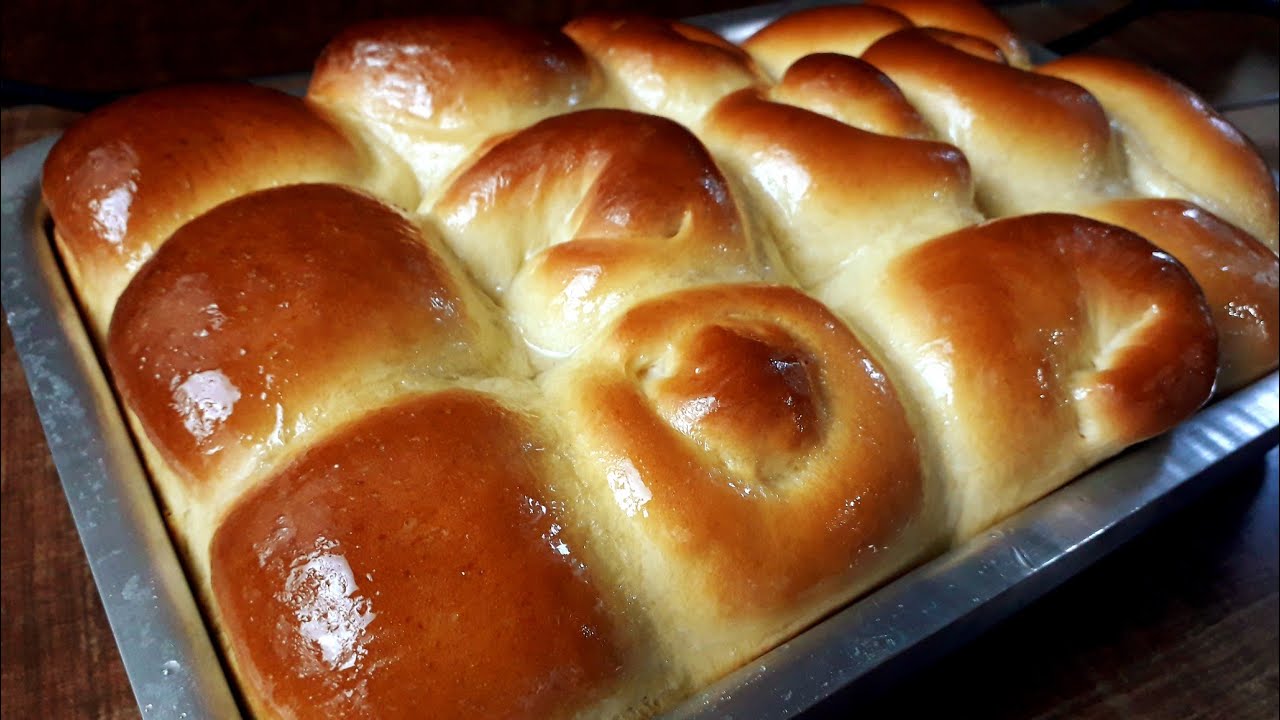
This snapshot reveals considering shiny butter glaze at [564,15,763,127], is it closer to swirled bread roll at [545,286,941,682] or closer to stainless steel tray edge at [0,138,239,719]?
swirled bread roll at [545,286,941,682]

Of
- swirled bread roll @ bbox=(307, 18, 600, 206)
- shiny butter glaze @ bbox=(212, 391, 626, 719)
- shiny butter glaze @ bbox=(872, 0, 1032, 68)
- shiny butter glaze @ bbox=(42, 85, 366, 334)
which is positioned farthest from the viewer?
shiny butter glaze @ bbox=(872, 0, 1032, 68)

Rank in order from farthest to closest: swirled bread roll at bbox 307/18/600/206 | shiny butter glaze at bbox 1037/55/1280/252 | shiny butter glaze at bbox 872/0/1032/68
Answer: shiny butter glaze at bbox 872/0/1032/68 → shiny butter glaze at bbox 1037/55/1280/252 → swirled bread roll at bbox 307/18/600/206

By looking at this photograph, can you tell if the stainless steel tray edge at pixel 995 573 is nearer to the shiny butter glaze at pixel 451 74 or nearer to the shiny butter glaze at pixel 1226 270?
the shiny butter glaze at pixel 1226 270

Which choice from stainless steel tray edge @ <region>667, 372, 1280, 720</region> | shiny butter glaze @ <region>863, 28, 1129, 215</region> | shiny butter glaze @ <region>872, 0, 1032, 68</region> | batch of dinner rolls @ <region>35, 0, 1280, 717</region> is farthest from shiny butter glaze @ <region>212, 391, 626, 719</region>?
shiny butter glaze @ <region>872, 0, 1032, 68</region>

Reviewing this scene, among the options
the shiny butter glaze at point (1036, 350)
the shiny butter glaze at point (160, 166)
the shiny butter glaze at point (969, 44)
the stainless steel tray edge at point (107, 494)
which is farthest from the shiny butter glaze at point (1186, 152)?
the stainless steel tray edge at point (107, 494)

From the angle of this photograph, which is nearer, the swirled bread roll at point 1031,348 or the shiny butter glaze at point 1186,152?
the swirled bread roll at point 1031,348

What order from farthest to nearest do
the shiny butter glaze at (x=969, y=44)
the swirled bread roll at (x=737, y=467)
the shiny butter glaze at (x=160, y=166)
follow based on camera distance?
1. the shiny butter glaze at (x=969, y=44)
2. the shiny butter glaze at (x=160, y=166)
3. the swirled bread roll at (x=737, y=467)

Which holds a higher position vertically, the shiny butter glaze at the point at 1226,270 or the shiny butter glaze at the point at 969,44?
the shiny butter glaze at the point at 969,44
